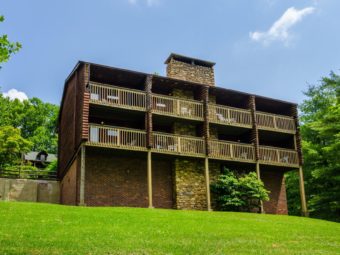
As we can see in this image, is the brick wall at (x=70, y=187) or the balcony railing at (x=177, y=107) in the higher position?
the balcony railing at (x=177, y=107)

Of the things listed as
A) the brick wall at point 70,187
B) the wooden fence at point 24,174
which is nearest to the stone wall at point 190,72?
the brick wall at point 70,187

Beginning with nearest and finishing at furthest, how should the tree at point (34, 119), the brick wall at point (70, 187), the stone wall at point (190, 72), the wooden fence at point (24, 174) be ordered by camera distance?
the brick wall at point (70, 187) < the stone wall at point (190, 72) < the wooden fence at point (24, 174) < the tree at point (34, 119)

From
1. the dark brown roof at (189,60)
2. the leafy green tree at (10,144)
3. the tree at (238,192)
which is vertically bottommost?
the tree at (238,192)

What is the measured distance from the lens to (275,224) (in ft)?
59.6

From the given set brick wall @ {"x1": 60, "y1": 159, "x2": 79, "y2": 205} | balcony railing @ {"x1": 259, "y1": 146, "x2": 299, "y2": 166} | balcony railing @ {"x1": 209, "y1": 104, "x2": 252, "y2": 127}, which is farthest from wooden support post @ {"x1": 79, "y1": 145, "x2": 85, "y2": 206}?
balcony railing @ {"x1": 259, "y1": 146, "x2": 299, "y2": 166}

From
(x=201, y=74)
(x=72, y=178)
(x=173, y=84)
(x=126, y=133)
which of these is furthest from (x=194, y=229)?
(x=201, y=74)

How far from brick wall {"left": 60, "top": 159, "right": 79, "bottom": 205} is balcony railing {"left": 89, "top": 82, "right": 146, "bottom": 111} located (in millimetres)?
3464

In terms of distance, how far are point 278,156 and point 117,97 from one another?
10.3 metres

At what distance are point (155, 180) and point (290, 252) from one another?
13.4m

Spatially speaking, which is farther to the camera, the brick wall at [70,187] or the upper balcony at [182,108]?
the upper balcony at [182,108]

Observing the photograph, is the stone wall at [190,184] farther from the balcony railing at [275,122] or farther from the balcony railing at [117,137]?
the balcony railing at [275,122]

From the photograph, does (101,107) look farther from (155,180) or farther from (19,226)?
(19,226)

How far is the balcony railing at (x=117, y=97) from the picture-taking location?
903 inches

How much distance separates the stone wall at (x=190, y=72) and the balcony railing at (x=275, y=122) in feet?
13.1
